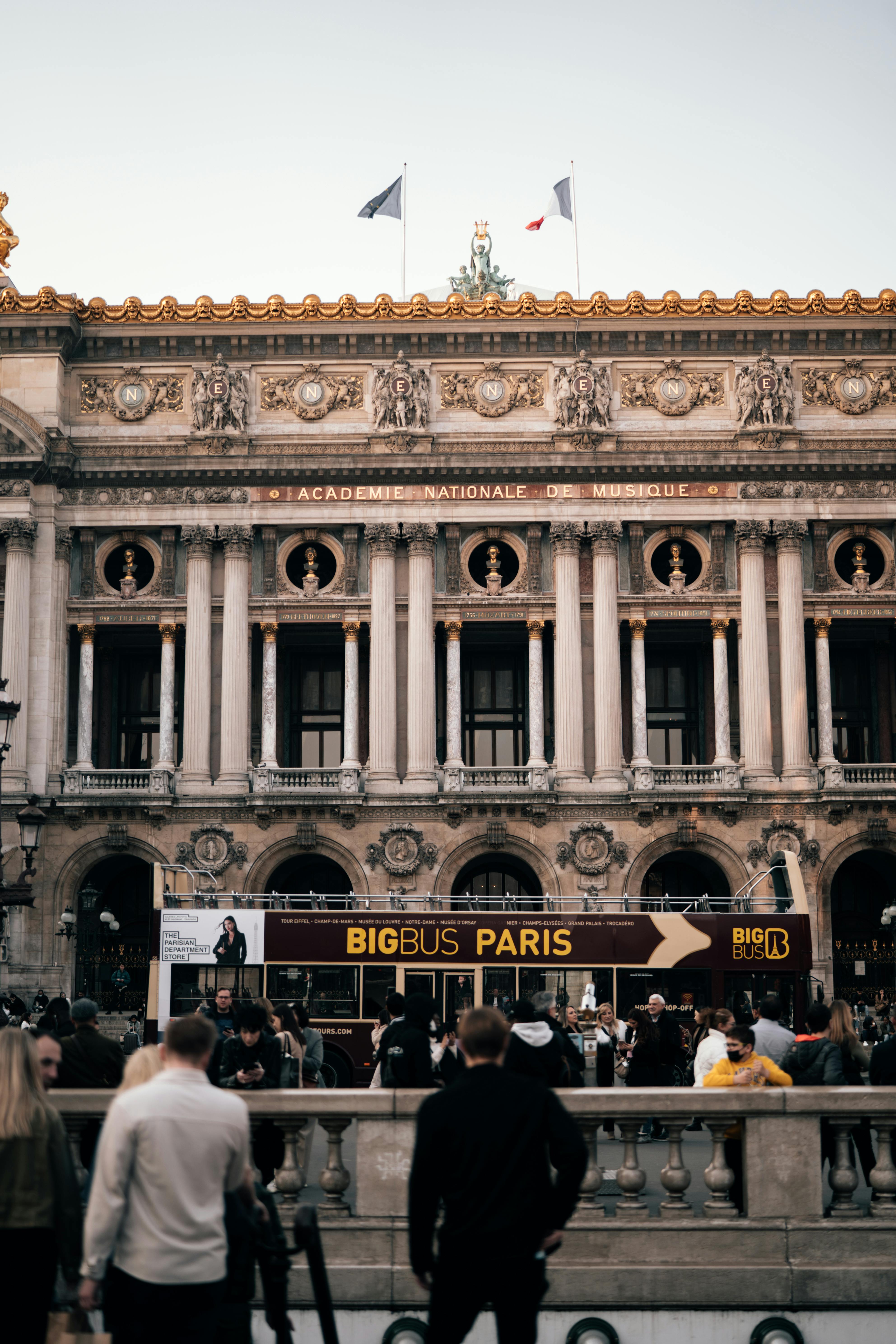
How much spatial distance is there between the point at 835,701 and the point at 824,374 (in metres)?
10.3

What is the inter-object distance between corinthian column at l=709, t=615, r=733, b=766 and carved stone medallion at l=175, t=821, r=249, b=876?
46.7 feet

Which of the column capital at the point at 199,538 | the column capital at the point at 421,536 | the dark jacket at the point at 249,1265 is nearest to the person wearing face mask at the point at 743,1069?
the dark jacket at the point at 249,1265

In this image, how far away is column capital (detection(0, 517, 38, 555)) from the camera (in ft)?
149

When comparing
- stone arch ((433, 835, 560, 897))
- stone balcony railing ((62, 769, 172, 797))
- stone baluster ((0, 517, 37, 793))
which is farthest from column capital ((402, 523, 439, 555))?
stone baluster ((0, 517, 37, 793))

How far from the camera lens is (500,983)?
30844 millimetres

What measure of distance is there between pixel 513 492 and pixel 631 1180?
36003mm

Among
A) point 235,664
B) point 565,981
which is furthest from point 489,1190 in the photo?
point 235,664

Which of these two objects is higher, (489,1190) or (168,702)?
(168,702)

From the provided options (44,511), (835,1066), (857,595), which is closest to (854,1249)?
(835,1066)

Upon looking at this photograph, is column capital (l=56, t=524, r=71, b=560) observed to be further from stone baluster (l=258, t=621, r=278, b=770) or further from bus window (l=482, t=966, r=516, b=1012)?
bus window (l=482, t=966, r=516, b=1012)

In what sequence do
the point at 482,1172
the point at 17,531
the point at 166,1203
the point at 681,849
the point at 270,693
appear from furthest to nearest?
the point at 270,693
the point at 17,531
the point at 681,849
the point at 482,1172
the point at 166,1203

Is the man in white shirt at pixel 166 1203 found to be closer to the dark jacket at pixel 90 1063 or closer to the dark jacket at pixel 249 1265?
the dark jacket at pixel 249 1265

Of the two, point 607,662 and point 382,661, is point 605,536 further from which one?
point 382,661

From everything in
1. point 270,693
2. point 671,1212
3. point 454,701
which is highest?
point 270,693
